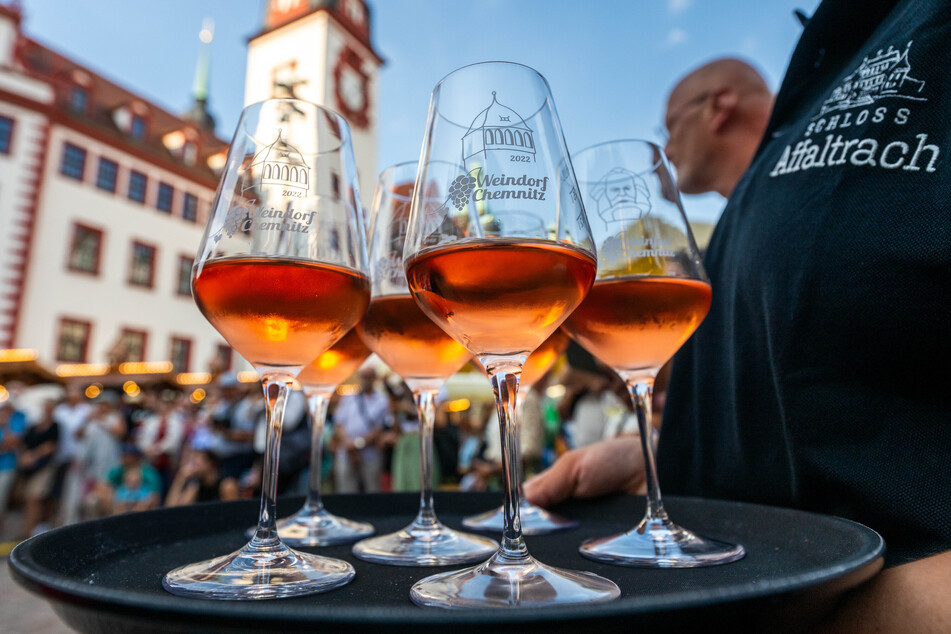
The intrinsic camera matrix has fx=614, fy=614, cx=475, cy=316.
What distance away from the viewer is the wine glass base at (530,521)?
1.19 m

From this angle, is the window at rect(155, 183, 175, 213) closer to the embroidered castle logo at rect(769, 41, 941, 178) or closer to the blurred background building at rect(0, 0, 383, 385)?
the blurred background building at rect(0, 0, 383, 385)

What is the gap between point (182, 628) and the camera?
41 cm

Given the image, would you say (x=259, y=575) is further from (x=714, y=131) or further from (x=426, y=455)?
(x=714, y=131)

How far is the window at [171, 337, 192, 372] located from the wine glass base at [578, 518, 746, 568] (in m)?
21.3

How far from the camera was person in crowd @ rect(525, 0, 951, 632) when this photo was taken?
32.7 inches

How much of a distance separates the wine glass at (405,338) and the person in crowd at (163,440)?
839 centimetres

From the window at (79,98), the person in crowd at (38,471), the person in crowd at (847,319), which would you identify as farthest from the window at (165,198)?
the person in crowd at (847,319)

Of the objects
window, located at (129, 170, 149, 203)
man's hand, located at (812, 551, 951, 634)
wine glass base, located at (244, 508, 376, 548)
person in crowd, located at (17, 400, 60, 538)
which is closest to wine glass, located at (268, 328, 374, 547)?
wine glass base, located at (244, 508, 376, 548)

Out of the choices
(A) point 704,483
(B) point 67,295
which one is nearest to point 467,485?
(A) point 704,483

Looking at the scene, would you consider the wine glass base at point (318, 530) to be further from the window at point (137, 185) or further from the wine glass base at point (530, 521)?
the window at point (137, 185)

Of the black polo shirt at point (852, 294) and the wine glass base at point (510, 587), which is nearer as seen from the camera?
the wine glass base at point (510, 587)

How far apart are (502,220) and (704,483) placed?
36.0 inches

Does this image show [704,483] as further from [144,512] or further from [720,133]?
[720,133]

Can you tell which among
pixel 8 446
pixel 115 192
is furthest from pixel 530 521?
pixel 115 192
